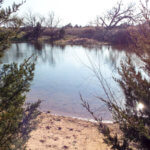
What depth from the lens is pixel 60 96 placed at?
7.52m

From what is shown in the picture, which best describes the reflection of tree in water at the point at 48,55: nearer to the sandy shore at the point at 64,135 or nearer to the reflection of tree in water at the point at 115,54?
the reflection of tree in water at the point at 115,54

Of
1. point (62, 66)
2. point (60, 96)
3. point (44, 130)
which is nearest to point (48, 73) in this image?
point (62, 66)

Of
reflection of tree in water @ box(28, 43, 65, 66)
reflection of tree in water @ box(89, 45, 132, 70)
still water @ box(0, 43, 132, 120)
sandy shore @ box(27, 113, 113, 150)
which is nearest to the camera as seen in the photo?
reflection of tree in water @ box(89, 45, 132, 70)

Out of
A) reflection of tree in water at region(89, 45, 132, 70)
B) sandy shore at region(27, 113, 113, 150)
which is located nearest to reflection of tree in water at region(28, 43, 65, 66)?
reflection of tree in water at region(89, 45, 132, 70)

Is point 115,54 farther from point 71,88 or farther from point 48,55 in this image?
point 48,55

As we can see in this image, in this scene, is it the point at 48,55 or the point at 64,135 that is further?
the point at 48,55

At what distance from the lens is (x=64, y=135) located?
419 cm

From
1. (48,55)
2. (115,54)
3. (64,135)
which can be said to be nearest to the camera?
(64,135)

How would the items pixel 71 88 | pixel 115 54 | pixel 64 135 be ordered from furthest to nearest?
1. pixel 71 88
2. pixel 115 54
3. pixel 64 135

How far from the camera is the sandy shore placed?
3.58 meters

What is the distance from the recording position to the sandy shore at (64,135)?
11.7 feet

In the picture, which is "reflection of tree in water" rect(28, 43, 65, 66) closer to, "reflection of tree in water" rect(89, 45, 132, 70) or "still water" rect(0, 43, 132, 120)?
"still water" rect(0, 43, 132, 120)

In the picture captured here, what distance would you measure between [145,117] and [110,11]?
98.9 ft

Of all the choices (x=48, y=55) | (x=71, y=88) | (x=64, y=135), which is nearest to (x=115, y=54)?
(x=64, y=135)
